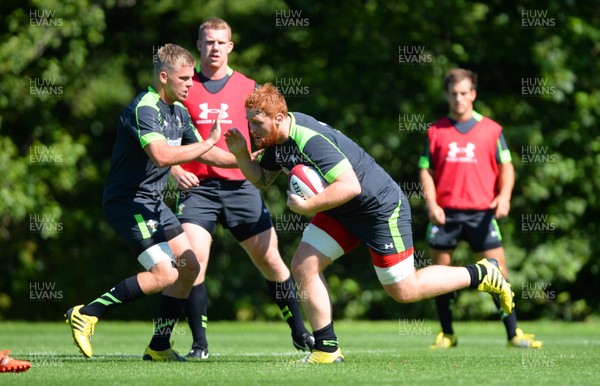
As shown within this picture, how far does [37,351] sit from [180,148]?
8.35 ft

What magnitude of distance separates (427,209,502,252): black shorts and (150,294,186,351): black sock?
107 inches

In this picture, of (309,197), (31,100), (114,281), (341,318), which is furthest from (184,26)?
(309,197)

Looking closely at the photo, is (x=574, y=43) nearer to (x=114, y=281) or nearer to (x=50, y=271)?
(x=114, y=281)

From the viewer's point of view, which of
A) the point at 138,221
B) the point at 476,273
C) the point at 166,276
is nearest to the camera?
the point at 166,276

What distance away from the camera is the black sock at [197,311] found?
765 centimetres

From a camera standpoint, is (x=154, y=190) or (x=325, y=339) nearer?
(x=325, y=339)

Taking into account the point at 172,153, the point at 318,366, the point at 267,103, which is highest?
the point at 267,103

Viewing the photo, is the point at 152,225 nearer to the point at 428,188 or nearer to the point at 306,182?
the point at 306,182

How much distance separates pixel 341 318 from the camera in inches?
591

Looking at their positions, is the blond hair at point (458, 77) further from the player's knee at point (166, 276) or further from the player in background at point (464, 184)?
the player's knee at point (166, 276)

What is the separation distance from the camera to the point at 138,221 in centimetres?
671

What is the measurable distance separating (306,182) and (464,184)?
127 inches

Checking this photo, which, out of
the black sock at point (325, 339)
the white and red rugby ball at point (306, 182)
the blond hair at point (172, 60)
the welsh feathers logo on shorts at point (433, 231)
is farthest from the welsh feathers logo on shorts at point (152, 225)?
the welsh feathers logo on shorts at point (433, 231)

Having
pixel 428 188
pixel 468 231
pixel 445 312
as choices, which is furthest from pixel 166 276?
pixel 468 231
